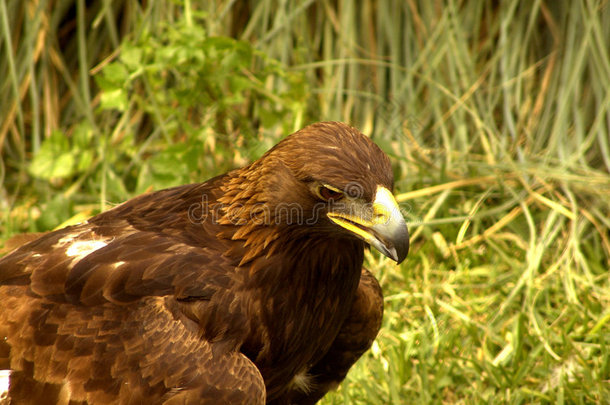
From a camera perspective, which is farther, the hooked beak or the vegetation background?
the vegetation background

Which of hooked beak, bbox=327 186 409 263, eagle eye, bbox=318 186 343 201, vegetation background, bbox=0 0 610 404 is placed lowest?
vegetation background, bbox=0 0 610 404

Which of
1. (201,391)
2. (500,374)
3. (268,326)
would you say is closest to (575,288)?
(500,374)

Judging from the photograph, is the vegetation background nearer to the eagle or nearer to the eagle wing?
the eagle

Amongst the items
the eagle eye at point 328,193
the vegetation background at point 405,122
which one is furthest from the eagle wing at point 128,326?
the vegetation background at point 405,122

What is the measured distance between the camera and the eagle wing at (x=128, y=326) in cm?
247

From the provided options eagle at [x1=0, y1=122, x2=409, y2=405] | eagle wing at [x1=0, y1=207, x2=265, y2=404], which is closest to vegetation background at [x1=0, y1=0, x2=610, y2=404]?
eagle at [x1=0, y1=122, x2=409, y2=405]

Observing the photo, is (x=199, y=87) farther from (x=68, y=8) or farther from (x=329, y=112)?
(x=68, y=8)

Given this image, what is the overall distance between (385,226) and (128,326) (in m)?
0.79

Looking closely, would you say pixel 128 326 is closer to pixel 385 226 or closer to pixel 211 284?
pixel 211 284

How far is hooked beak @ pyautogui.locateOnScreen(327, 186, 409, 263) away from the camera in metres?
2.43

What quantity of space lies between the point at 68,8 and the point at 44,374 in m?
3.40

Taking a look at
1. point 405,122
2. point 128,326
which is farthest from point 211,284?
point 405,122

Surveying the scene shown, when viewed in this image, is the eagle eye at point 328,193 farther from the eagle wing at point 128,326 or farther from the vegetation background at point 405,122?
the vegetation background at point 405,122

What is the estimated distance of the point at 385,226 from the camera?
2434mm
